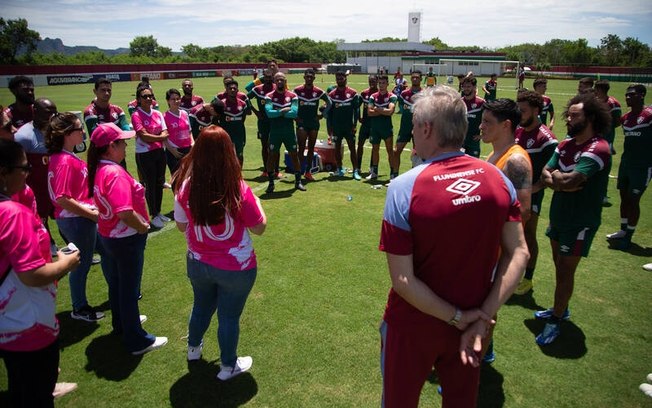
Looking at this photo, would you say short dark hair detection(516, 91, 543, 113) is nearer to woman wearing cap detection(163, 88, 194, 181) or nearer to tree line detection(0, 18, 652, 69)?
woman wearing cap detection(163, 88, 194, 181)

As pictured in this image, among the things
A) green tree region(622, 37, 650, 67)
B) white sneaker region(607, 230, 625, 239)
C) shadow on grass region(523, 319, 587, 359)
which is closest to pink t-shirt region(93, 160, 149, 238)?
shadow on grass region(523, 319, 587, 359)

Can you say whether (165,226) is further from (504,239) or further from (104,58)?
(104,58)

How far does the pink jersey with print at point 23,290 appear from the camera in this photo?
2168 mm

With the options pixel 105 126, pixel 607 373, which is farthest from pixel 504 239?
pixel 105 126

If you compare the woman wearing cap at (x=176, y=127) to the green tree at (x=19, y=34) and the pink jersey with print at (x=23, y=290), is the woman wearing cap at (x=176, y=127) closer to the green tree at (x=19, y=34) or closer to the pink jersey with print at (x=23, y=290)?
the pink jersey with print at (x=23, y=290)

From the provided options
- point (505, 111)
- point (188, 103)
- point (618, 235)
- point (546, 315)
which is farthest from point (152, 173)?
point (618, 235)

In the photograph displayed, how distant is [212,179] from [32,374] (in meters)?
1.72

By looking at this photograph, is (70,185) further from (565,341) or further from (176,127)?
(565,341)

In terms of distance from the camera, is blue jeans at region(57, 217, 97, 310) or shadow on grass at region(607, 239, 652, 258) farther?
shadow on grass at region(607, 239, 652, 258)

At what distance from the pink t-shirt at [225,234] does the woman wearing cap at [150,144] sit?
4.63 m

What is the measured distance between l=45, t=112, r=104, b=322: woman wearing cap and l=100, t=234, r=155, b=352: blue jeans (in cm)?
35

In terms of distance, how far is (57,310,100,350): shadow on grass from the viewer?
13.8 ft

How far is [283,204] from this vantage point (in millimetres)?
8430

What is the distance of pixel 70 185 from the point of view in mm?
3762
